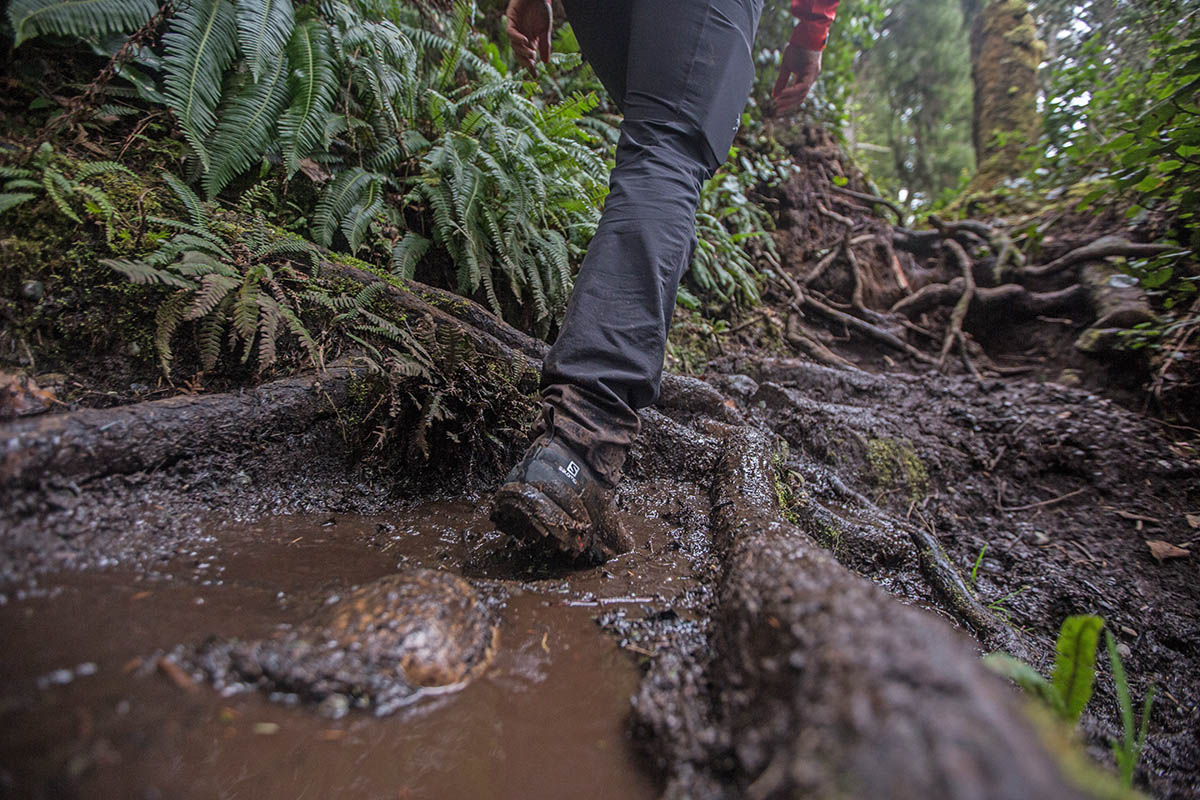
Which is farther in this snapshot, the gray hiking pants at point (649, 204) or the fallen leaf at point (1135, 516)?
the fallen leaf at point (1135, 516)

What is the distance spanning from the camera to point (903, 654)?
61 cm

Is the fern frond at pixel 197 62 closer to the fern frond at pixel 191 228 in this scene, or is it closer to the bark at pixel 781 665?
the fern frond at pixel 191 228

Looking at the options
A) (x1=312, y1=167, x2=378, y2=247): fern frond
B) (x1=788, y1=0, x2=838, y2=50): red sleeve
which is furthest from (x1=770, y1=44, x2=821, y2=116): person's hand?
(x1=312, y1=167, x2=378, y2=247): fern frond

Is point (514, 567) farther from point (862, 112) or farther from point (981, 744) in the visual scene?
point (862, 112)

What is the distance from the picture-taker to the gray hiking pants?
1.61 m

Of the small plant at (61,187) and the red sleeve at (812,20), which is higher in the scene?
the red sleeve at (812,20)

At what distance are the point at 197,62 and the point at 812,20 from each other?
10.4ft

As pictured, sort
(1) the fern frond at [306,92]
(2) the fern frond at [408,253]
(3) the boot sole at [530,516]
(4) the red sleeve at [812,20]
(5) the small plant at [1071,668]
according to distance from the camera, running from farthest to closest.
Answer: (4) the red sleeve at [812,20]
(2) the fern frond at [408,253]
(1) the fern frond at [306,92]
(3) the boot sole at [530,516]
(5) the small plant at [1071,668]

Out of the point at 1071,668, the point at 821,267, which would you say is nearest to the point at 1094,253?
the point at 821,267

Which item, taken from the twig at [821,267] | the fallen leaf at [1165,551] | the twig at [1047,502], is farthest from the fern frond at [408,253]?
the twig at [821,267]

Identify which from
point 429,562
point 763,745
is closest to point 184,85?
point 429,562

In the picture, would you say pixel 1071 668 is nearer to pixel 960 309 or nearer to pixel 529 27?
pixel 529 27

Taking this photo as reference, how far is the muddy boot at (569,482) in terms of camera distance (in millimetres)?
1393

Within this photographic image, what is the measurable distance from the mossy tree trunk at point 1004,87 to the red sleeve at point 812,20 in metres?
5.41
